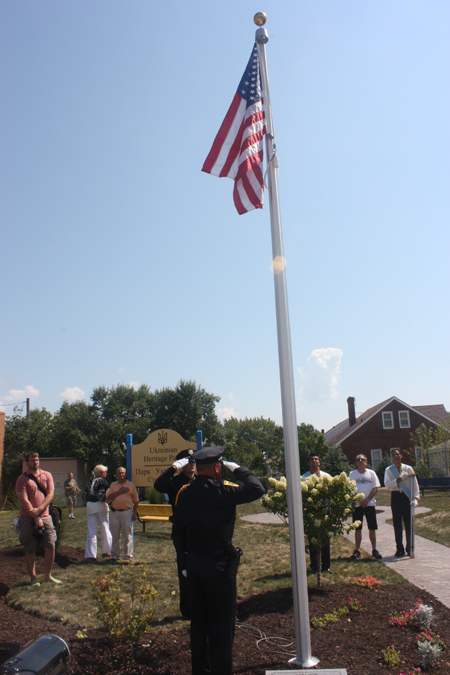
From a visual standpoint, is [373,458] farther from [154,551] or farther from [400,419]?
[154,551]

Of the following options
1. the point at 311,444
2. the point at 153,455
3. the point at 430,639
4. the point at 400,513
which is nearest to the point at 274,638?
the point at 430,639

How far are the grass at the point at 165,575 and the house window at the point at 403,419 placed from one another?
3421cm

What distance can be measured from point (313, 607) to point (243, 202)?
451 centimetres

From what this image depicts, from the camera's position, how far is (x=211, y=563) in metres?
3.48

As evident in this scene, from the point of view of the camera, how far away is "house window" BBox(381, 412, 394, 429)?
42.1 m

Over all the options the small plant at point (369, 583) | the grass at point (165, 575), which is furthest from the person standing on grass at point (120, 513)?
the small plant at point (369, 583)

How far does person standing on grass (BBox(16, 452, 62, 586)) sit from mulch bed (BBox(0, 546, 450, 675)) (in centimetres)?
73

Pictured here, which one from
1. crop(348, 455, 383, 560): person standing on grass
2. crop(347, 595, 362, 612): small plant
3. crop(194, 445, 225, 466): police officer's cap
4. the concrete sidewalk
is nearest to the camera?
crop(194, 445, 225, 466): police officer's cap

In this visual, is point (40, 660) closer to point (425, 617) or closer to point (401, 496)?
point (425, 617)

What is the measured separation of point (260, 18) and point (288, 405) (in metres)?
4.33

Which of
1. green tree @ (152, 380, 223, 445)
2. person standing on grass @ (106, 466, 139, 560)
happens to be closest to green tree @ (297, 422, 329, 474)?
green tree @ (152, 380, 223, 445)

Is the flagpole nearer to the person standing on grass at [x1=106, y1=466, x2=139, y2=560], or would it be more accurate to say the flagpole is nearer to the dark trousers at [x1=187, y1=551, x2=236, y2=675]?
the dark trousers at [x1=187, y1=551, x2=236, y2=675]

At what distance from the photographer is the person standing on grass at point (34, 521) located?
6.57m

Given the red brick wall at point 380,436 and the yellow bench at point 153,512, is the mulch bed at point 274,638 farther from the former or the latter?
the red brick wall at point 380,436
